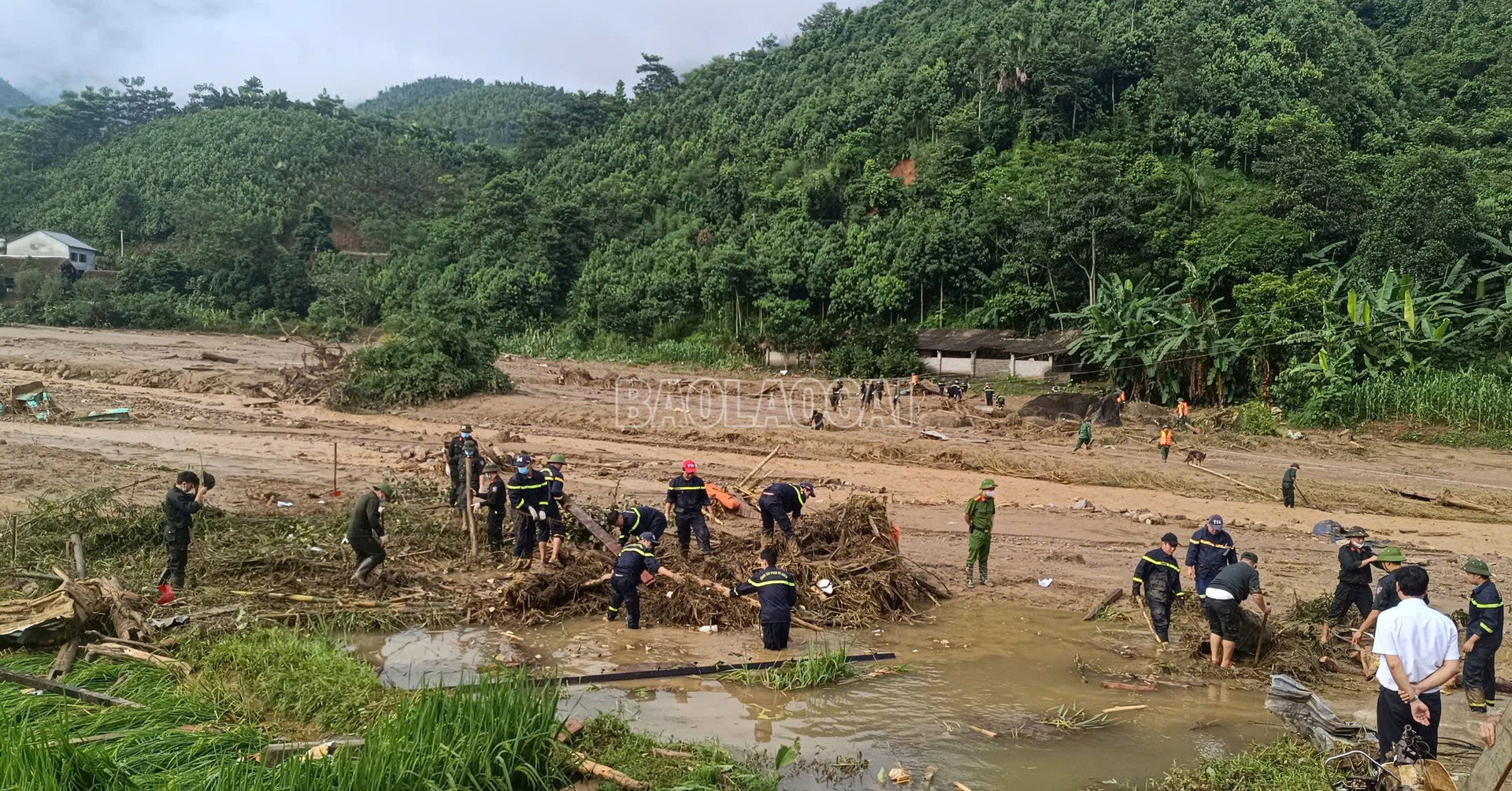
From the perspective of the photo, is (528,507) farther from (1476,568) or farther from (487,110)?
(487,110)

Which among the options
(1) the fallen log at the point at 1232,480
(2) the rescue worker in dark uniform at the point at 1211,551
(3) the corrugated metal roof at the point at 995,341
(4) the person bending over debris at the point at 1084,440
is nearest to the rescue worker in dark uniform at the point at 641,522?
(2) the rescue worker in dark uniform at the point at 1211,551

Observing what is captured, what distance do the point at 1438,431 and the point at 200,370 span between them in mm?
39552

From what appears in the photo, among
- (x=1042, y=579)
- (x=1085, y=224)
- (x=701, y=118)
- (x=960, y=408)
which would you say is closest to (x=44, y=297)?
(x=701, y=118)

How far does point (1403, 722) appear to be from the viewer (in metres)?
5.80

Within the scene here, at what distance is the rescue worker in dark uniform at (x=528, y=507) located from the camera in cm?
1177

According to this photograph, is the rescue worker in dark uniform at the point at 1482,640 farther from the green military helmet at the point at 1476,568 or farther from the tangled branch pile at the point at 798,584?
the tangled branch pile at the point at 798,584

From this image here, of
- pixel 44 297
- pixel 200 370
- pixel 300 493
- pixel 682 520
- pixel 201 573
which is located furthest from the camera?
pixel 44 297

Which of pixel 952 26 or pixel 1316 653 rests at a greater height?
pixel 952 26

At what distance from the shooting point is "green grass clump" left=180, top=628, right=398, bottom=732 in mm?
6977

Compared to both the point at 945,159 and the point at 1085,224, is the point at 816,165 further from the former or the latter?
the point at 1085,224

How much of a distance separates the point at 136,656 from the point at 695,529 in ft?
21.8


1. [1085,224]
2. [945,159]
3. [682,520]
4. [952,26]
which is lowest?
[682,520]

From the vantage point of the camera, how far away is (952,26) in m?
66.9

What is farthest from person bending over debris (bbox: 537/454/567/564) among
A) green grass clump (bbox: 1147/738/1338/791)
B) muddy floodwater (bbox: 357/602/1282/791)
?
green grass clump (bbox: 1147/738/1338/791)
